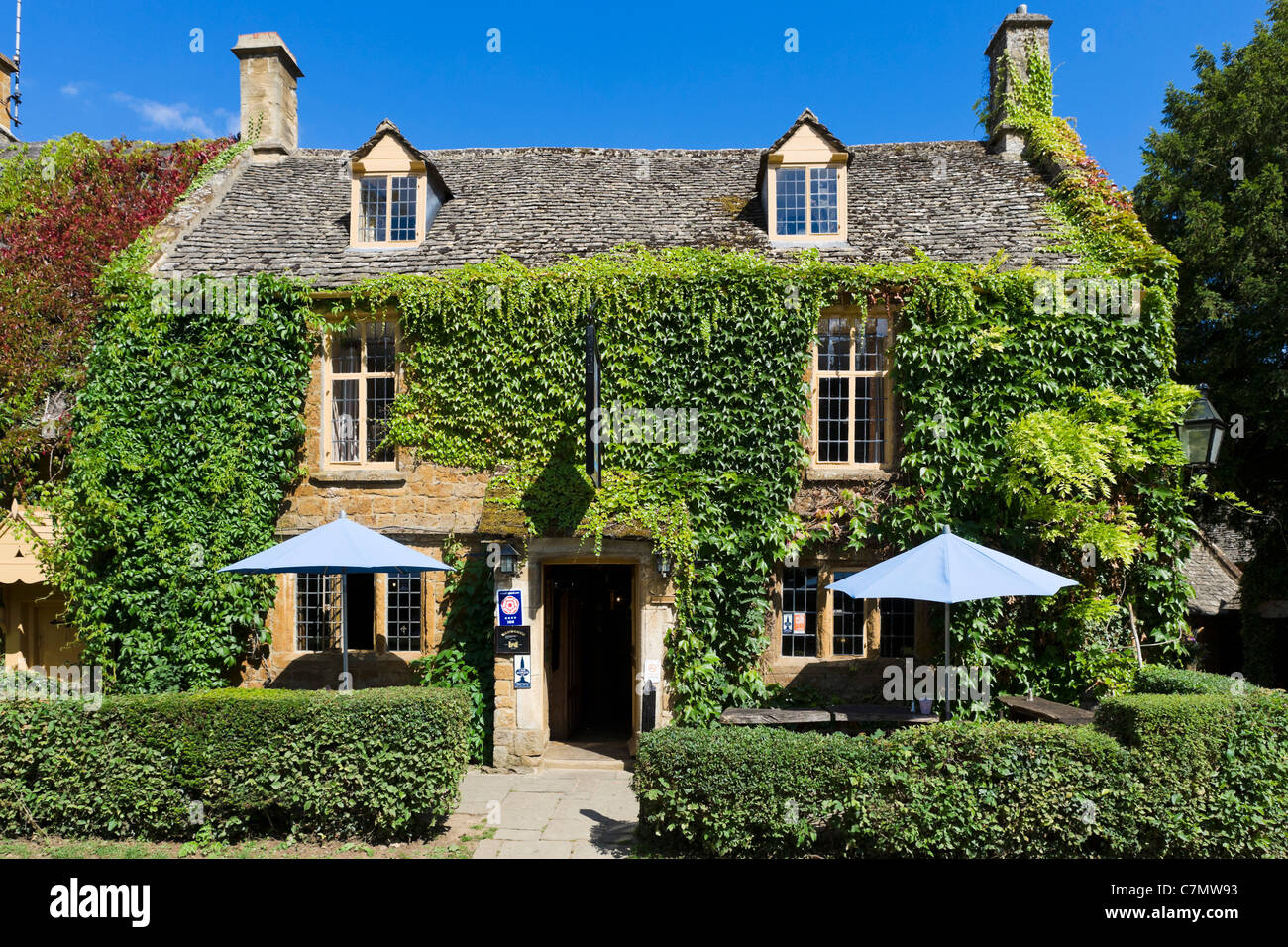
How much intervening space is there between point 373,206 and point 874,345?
26.2ft

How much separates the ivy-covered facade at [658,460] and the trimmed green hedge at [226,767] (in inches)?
111

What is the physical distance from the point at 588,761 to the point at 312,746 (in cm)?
402

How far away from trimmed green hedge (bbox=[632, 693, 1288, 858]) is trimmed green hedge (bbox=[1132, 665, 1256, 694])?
1196mm

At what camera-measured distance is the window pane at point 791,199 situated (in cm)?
1207

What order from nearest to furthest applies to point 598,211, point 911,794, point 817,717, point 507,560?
point 911,794
point 817,717
point 507,560
point 598,211

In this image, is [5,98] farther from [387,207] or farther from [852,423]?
[852,423]

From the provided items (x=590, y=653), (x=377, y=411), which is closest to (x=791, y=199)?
(x=377, y=411)

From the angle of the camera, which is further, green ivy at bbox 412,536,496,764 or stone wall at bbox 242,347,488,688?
stone wall at bbox 242,347,488,688

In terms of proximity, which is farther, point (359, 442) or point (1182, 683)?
point (359, 442)

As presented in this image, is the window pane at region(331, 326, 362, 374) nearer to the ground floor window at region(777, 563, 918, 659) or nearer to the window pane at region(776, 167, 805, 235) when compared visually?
the window pane at region(776, 167, 805, 235)

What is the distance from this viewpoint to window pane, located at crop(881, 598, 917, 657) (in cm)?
1070

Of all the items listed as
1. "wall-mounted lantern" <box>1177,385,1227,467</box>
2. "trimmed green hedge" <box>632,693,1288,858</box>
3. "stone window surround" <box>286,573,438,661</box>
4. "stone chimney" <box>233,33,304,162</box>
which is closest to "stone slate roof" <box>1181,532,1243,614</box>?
"wall-mounted lantern" <box>1177,385,1227,467</box>

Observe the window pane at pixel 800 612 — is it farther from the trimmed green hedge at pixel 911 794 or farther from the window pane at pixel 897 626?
the trimmed green hedge at pixel 911 794

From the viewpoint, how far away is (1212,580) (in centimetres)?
1992
